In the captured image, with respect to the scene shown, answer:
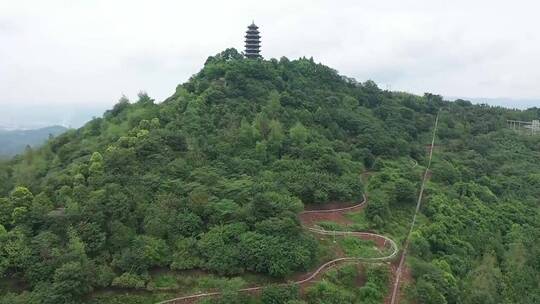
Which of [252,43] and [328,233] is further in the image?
[252,43]

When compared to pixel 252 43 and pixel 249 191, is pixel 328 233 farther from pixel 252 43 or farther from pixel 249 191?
pixel 252 43

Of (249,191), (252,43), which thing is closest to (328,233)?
(249,191)

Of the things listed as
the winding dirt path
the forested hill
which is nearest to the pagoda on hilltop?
the forested hill

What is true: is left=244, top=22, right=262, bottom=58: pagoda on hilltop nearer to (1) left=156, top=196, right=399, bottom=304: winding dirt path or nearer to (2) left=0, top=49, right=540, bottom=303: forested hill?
(2) left=0, top=49, right=540, bottom=303: forested hill

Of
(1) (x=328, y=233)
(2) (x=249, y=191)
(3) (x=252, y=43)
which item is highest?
(3) (x=252, y=43)

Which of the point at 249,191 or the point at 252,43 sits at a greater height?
the point at 252,43

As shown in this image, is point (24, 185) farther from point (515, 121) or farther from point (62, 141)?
point (515, 121)

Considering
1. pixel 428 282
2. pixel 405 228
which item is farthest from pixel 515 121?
pixel 428 282
